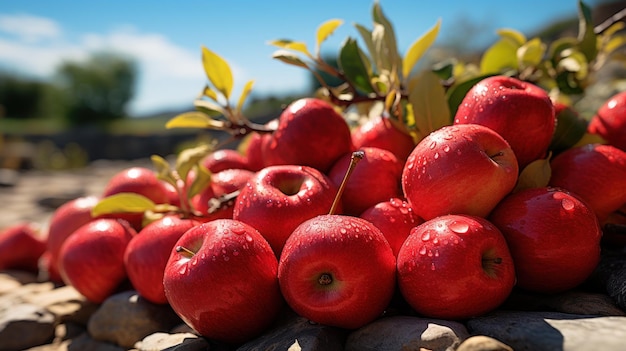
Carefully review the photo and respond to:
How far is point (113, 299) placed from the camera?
1.37m

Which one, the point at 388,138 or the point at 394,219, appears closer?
the point at 394,219

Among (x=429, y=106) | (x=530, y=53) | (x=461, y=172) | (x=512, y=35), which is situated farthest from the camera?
(x=512, y=35)

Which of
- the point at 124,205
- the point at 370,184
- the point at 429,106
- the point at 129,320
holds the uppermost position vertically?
the point at 429,106

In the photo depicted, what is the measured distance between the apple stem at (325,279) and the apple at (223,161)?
750 mm

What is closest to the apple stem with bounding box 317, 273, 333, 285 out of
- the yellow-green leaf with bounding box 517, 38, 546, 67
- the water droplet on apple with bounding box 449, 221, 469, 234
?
the water droplet on apple with bounding box 449, 221, 469, 234

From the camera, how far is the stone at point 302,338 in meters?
0.90

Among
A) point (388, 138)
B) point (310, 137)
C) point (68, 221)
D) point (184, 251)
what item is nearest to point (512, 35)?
point (388, 138)

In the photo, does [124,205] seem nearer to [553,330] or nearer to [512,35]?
[553,330]

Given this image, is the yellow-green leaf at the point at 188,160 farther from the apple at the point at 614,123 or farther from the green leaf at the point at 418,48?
the apple at the point at 614,123

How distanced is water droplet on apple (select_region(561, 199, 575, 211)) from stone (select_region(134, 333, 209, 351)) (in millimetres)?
763

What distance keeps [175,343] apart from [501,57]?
1.36 metres

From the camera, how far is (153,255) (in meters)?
1.22

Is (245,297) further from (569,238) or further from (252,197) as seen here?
(569,238)

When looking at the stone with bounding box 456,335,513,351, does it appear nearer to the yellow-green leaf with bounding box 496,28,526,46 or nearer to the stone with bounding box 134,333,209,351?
the stone with bounding box 134,333,209,351
